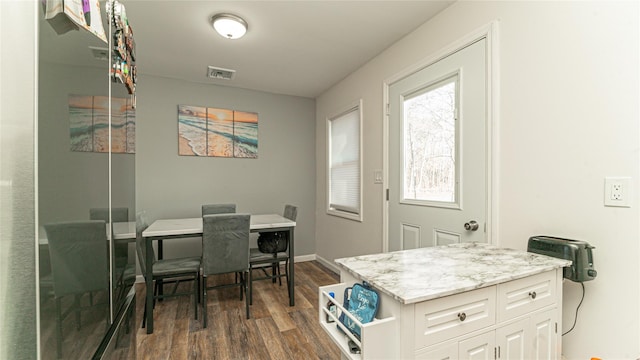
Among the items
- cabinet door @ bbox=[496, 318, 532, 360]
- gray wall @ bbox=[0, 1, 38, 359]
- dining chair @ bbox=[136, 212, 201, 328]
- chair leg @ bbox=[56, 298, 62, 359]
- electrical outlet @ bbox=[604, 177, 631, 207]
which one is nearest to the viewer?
gray wall @ bbox=[0, 1, 38, 359]

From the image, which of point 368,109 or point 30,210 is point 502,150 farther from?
point 30,210

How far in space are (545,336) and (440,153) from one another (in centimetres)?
131

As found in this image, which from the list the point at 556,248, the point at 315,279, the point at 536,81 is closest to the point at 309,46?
the point at 536,81

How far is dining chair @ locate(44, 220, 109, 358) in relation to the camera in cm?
57

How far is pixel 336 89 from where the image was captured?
3.73 metres

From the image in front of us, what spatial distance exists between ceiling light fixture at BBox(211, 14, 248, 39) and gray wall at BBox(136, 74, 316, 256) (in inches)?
61.6

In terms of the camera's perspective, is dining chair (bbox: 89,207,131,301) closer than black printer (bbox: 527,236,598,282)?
Yes

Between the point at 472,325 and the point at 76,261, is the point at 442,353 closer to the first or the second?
the point at 472,325

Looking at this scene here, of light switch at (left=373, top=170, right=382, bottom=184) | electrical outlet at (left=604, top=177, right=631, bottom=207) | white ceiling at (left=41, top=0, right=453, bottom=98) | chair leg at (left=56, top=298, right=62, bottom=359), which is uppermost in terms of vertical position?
white ceiling at (left=41, top=0, right=453, bottom=98)

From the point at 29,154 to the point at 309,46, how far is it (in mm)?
2562

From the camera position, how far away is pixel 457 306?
100 cm

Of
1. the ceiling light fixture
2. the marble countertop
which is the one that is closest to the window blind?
the ceiling light fixture

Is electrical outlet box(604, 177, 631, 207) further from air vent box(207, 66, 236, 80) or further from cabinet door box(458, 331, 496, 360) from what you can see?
air vent box(207, 66, 236, 80)

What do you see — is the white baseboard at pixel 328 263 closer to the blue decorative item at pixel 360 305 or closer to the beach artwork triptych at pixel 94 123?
the blue decorative item at pixel 360 305
